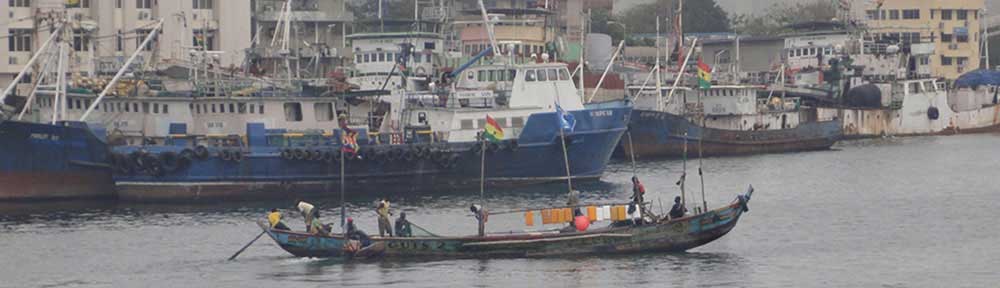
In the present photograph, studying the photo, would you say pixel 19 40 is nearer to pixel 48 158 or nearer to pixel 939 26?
pixel 48 158

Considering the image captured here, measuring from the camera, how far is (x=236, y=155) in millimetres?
67875

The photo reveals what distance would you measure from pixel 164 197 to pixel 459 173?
11.1m

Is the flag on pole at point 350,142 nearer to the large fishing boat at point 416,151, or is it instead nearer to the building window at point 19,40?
the large fishing boat at point 416,151

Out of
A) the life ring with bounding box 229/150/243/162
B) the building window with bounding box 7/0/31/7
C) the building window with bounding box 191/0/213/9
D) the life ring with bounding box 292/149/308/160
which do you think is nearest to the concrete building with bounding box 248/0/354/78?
the building window with bounding box 191/0/213/9

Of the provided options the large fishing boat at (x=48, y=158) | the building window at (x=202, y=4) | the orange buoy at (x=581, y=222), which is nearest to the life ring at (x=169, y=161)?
the large fishing boat at (x=48, y=158)

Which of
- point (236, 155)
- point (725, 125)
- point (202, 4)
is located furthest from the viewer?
point (725, 125)

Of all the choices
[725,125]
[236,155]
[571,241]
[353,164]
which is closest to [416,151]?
[353,164]

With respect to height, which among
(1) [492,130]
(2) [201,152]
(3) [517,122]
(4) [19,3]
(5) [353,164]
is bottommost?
(5) [353,164]

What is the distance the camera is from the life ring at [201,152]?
67.5m

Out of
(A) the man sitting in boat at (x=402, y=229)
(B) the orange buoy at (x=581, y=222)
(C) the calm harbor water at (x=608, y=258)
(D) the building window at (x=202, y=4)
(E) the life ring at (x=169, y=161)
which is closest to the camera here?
(C) the calm harbor water at (x=608, y=258)

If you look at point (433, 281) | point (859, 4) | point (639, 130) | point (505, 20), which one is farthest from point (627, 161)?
point (433, 281)

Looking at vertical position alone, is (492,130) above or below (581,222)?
above

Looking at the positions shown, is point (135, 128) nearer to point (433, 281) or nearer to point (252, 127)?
point (252, 127)

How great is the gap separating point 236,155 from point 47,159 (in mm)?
6520
